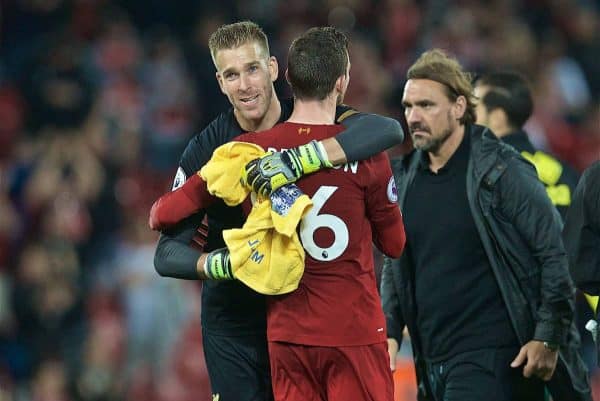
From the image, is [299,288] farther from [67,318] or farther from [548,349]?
[67,318]

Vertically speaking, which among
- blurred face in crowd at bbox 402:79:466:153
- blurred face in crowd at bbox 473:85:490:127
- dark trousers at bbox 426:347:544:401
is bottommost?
dark trousers at bbox 426:347:544:401

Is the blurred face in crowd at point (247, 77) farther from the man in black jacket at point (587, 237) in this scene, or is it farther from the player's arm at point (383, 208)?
the man in black jacket at point (587, 237)

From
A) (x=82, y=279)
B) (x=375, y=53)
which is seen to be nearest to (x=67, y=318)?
(x=82, y=279)

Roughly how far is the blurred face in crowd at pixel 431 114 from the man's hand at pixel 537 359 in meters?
0.91

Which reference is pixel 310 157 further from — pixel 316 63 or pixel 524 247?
pixel 524 247

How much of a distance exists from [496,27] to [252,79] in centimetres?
786

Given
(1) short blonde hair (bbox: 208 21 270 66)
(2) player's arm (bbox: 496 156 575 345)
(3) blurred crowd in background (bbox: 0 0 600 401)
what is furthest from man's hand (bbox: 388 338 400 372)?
(3) blurred crowd in background (bbox: 0 0 600 401)

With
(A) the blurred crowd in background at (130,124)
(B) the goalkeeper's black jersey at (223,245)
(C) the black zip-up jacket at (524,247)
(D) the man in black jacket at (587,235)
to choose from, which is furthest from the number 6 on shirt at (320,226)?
(A) the blurred crowd in background at (130,124)

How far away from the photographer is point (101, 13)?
11.0 m

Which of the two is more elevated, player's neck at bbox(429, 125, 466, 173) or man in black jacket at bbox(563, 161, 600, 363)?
player's neck at bbox(429, 125, 466, 173)

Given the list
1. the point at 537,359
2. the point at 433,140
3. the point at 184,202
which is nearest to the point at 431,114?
the point at 433,140

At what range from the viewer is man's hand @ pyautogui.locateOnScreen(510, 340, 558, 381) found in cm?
493

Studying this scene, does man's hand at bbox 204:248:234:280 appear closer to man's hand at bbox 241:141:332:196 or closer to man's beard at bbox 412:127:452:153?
man's hand at bbox 241:141:332:196

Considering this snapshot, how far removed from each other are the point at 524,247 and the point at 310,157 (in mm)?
1426
